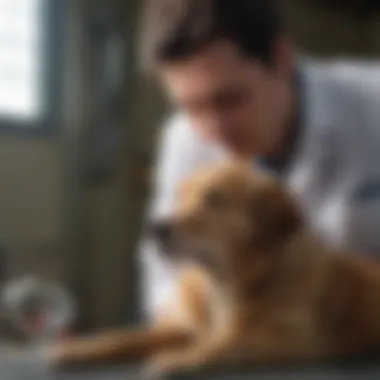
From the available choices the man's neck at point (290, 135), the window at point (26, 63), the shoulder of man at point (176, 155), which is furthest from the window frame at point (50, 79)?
the man's neck at point (290, 135)

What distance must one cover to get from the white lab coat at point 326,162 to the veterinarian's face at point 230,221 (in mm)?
38

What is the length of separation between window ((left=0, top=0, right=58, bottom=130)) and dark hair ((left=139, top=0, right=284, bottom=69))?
100 mm

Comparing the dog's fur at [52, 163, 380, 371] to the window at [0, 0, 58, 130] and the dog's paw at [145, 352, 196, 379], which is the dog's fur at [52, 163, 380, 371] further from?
Answer: the window at [0, 0, 58, 130]

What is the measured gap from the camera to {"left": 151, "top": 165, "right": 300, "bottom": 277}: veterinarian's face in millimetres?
832

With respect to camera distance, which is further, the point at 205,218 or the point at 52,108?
A: the point at 52,108

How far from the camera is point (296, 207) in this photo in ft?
2.86

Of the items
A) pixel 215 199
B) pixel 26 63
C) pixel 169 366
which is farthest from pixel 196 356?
pixel 26 63

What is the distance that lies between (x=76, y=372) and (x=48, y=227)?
175mm

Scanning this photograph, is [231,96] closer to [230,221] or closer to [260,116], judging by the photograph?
[260,116]

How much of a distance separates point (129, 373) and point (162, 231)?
0.13 meters

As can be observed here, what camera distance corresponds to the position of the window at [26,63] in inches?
37.0

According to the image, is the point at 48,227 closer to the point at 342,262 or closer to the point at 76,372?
the point at 76,372

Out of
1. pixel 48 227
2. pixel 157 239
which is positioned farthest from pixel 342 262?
pixel 48 227

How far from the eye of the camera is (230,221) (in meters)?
0.84
